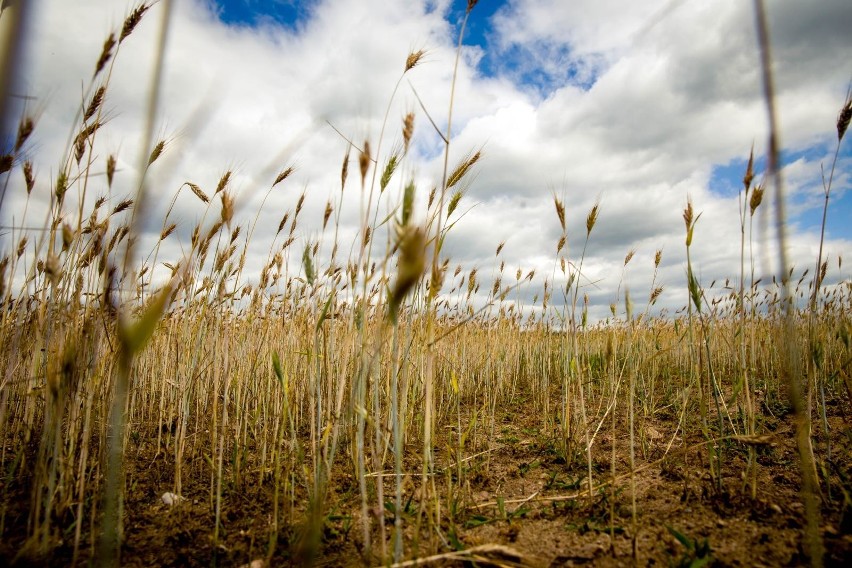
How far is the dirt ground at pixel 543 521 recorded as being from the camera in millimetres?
1505

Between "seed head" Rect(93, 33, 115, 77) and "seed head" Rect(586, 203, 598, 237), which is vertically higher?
"seed head" Rect(93, 33, 115, 77)

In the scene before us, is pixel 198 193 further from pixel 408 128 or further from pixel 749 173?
pixel 749 173

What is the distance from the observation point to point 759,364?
A: 602 centimetres

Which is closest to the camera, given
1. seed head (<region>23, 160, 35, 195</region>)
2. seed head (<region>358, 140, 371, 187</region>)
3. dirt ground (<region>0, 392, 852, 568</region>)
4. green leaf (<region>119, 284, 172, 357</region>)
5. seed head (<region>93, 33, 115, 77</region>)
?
green leaf (<region>119, 284, 172, 357</region>)

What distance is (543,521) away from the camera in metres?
1.87

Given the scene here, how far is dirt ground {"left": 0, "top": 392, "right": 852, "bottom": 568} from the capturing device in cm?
150

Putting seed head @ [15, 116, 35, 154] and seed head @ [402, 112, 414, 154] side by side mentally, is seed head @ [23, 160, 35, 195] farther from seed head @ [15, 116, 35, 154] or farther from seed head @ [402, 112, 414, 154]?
seed head @ [402, 112, 414, 154]

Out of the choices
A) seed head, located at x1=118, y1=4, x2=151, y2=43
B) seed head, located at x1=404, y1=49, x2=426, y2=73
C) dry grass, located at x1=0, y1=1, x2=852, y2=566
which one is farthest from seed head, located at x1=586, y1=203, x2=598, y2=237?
seed head, located at x1=118, y1=4, x2=151, y2=43

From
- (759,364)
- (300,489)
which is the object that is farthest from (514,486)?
(759,364)

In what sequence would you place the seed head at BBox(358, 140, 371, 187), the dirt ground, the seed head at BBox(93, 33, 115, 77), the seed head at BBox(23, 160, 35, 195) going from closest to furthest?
the seed head at BBox(358, 140, 371, 187) → the dirt ground → the seed head at BBox(93, 33, 115, 77) → the seed head at BBox(23, 160, 35, 195)

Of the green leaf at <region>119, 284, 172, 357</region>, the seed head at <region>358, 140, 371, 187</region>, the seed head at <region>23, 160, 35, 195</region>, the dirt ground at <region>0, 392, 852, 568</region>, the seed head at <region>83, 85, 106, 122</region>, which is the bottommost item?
the dirt ground at <region>0, 392, 852, 568</region>

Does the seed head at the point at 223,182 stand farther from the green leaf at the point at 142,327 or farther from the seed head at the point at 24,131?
the green leaf at the point at 142,327

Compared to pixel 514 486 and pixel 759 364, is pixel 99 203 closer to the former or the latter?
pixel 514 486

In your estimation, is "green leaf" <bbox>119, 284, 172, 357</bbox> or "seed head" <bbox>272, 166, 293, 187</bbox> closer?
"green leaf" <bbox>119, 284, 172, 357</bbox>
